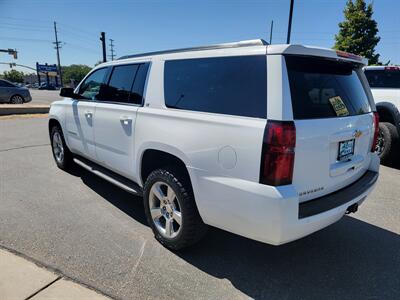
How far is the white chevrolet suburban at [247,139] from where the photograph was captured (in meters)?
2.26

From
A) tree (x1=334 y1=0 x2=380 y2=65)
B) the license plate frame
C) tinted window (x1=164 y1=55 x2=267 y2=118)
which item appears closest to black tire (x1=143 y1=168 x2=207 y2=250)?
tinted window (x1=164 y1=55 x2=267 y2=118)

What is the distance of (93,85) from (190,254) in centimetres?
289

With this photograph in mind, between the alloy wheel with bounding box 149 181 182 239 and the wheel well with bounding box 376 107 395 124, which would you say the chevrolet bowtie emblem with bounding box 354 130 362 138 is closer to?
the alloy wheel with bounding box 149 181 182 239

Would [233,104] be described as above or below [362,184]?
above

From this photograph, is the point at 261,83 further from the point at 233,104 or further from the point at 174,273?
the point at 174,273

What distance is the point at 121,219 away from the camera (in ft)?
12.6

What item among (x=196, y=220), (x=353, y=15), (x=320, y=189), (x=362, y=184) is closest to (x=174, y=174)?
(x=196, y=220)

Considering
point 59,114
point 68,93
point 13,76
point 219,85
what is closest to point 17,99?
point 59,114

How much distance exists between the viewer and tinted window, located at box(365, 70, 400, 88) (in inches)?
258

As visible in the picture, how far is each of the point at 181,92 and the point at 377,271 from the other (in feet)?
8.08

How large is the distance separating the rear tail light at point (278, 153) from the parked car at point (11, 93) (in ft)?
60.3

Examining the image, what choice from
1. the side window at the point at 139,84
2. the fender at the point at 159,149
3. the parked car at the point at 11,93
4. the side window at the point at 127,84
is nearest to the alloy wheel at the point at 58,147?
the side window at the point at 127,84

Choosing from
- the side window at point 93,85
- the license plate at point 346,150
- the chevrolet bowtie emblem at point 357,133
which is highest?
the side window at point 93,85

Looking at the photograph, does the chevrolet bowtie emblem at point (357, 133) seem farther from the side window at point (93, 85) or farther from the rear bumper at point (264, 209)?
the side window at point (93, 85)
